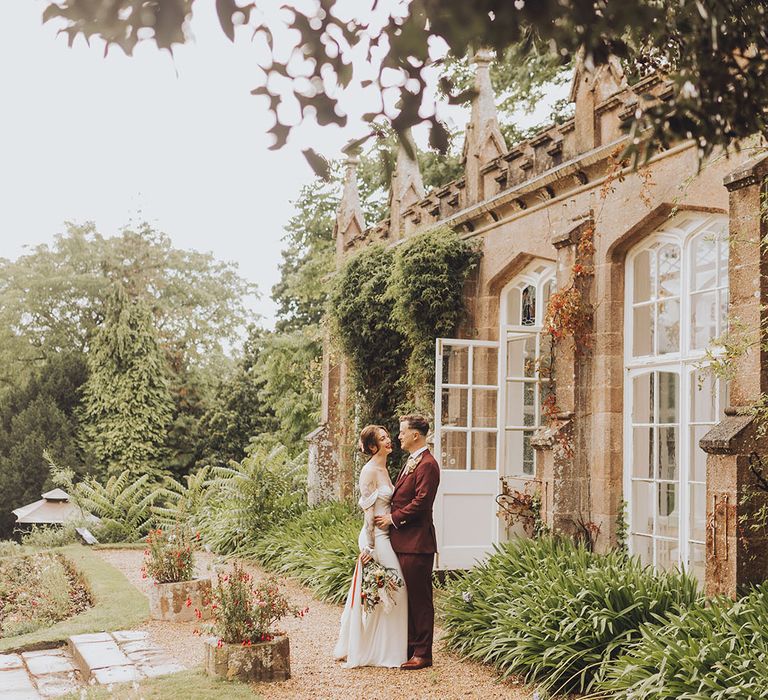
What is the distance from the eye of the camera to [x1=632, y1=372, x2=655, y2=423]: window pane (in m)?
9.66

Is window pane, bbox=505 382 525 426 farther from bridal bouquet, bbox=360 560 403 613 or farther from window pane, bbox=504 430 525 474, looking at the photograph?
bridal bouquet, bbox=360 560 403 613

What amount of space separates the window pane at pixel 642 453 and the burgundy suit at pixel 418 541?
3.16 meters

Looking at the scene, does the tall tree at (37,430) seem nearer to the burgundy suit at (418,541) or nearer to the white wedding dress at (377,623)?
the white wedding dress at (377,623)

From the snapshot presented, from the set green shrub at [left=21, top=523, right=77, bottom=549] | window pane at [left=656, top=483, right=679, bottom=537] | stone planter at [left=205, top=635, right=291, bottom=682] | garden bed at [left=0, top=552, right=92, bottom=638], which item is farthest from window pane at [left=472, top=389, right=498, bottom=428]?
green shrub at [left=21, top=523, right=77, bottom=549]

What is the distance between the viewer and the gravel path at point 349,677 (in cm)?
677

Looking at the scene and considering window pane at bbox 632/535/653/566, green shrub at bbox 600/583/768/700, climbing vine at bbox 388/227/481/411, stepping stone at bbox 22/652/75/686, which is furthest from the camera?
climbing vine at bbox 388/227/481/411

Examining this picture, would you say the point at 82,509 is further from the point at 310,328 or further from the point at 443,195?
the point at 443,195

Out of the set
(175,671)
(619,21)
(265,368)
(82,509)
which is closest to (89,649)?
(175,671)

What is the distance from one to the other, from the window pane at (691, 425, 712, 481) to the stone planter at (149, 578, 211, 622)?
16.7 ft

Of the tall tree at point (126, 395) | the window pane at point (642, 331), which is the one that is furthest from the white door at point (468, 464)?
the tall tree at point (126, 395)

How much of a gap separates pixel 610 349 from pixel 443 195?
4787 mm

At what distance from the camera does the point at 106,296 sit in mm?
29031

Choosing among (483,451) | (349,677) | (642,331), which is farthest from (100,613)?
(642,331)

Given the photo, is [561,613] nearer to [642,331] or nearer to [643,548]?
[643,548]
